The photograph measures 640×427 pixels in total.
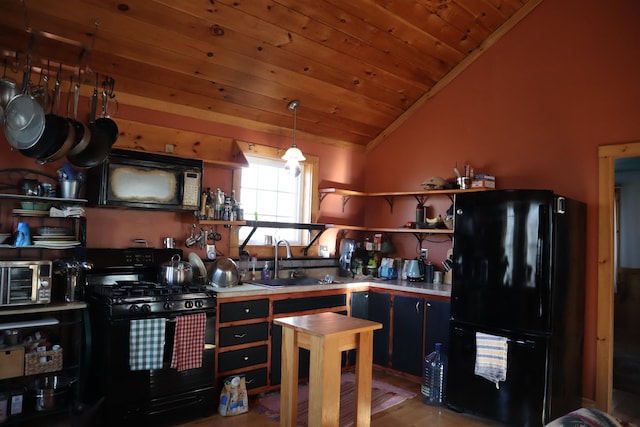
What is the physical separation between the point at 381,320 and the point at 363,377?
4.99ft

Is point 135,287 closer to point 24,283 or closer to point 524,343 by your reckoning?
point 24,283

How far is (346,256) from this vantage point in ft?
15.8

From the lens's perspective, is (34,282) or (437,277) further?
(437,277)

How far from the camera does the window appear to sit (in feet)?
14.3

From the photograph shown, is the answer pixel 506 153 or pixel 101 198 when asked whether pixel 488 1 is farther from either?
pixel 101 198

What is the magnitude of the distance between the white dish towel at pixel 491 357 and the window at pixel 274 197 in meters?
2.09

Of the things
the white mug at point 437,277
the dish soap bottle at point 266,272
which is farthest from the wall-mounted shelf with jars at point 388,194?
the dish soap bottle at point 266,272

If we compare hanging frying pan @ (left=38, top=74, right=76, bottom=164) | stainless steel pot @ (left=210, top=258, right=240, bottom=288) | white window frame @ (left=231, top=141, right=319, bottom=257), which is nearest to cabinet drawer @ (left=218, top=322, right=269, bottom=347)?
stainless steel pot @ (left=210, top=258, right=240, bottom=288)

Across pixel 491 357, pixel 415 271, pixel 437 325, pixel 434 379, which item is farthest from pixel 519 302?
pixel 415 271

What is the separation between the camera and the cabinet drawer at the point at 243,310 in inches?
132

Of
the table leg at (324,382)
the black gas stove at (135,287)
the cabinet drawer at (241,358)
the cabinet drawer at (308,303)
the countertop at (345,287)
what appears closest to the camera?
the table leg at (324,382)

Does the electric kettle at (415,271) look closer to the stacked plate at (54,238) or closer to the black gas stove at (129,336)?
the black gas stove at (129,336)

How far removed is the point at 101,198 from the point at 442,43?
319 centimetres

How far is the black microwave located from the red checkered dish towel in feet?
2.95
